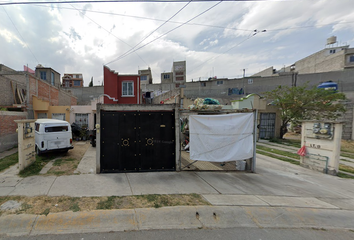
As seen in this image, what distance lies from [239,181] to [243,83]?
111 ft

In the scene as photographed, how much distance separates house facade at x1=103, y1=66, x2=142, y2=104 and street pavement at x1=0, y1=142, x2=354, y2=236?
11101mm

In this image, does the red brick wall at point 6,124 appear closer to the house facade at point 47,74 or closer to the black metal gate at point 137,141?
the black metal gate at point 137,141

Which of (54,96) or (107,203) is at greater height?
(54,96)

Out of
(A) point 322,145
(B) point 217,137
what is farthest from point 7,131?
(A) point 322,145

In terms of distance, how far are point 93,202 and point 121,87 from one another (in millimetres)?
14613

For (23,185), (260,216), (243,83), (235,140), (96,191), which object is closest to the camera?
(260,216)

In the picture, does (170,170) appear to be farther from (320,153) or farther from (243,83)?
(243,83)

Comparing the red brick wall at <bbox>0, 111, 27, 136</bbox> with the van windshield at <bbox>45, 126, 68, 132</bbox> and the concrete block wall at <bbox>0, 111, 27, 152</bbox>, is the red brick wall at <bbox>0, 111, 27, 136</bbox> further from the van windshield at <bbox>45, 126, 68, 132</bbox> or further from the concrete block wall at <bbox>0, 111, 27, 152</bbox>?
the van windshield at <bbox>45, 126, 68, 132</bbox>

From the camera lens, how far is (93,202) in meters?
3.72

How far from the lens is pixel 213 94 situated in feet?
118

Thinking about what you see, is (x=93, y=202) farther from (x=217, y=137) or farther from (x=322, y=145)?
(x=322, y=145)

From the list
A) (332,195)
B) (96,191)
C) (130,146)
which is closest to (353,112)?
(332,195)

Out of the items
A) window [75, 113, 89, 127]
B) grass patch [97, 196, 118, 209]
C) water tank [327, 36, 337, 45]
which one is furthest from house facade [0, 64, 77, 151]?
water tank [327, 36, 337, 45]

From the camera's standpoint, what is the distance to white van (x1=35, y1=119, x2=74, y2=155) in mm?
7703
